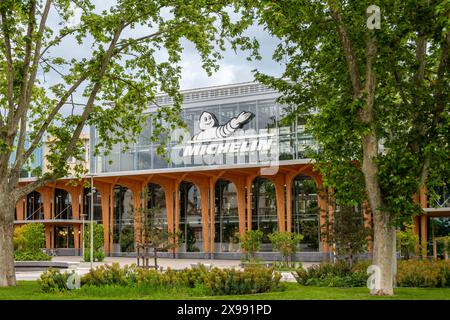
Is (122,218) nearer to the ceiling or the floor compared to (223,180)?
nearer to the floor

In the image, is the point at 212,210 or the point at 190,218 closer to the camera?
the point at 212,210

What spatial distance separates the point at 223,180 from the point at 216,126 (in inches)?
269

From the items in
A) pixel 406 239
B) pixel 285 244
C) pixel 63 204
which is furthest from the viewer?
pixel 63 204

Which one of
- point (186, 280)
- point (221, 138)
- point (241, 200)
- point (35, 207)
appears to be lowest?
point (186, 280)

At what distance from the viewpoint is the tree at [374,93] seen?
16281 mm

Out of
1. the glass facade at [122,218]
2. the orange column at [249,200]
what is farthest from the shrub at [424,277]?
the glass facade at [122,218]

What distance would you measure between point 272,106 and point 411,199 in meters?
32.9

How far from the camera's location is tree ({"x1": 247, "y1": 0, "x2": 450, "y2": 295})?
1628 centimetres

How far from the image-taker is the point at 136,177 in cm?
5716

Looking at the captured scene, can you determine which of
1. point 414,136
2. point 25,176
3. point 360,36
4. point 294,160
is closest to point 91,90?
point 360,36

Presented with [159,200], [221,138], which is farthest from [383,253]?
[159,200]

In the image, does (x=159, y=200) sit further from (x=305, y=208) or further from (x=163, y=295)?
(x=163, y=295)

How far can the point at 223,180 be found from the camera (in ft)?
183

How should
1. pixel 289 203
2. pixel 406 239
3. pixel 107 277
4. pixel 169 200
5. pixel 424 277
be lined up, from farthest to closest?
pixel 169 200, pixel 289 203, pixel 406 239, pixel 424 277, pixel 107 277
